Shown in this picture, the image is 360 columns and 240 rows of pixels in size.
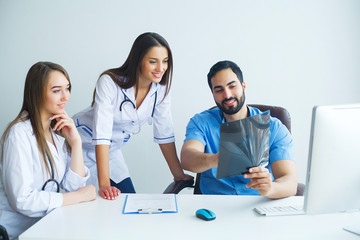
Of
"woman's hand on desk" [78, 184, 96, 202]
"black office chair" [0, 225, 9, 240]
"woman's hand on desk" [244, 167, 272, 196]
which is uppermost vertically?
"woman's hand on desk" [244, 167, 272, 196]

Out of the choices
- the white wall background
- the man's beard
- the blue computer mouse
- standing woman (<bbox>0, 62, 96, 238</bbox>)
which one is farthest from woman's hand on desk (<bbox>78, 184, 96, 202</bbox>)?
the white wall background

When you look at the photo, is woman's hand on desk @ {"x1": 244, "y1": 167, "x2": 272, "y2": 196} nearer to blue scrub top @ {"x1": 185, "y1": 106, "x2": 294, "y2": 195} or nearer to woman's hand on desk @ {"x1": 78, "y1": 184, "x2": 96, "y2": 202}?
blue scrub top @ {"x1": 185, "y1": 106, "x2": 294, "y2": 195}

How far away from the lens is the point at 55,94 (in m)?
1.49

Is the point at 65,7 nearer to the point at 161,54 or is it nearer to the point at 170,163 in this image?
the point at 161,54

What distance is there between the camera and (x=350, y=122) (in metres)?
1.02

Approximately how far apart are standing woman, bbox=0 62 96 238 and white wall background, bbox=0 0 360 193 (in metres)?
1.17

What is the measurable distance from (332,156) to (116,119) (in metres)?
1.24

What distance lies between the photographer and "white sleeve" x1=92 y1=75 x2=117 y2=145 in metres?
1.74

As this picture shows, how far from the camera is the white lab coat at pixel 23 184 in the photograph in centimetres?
129

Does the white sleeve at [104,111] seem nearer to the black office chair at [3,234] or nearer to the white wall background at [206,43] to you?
the black office chair at [3,234]

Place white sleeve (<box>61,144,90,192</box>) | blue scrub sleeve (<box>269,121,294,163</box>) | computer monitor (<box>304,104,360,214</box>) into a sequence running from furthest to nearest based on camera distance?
blue scrub sleeve (<box>269,121,294,163</box>), white sleeve (<box>61,144,90,192</box>), computer monitor (<box>304,104,360,214</box>)

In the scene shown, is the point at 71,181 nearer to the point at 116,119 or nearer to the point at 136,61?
the point at 116,119

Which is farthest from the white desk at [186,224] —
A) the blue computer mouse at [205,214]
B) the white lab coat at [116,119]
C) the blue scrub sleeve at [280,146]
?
the white lab coat at [116,119]

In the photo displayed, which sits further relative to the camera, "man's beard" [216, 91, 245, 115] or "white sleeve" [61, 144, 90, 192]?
"man's beard" [216, 91, 245, 115]
